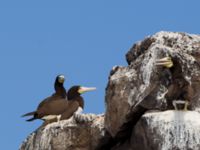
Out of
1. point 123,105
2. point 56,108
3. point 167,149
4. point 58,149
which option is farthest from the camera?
point 56,108

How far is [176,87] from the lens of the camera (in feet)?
55.7

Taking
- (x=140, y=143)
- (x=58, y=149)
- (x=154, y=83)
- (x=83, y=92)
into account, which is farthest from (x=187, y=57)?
(x=83, y=92)

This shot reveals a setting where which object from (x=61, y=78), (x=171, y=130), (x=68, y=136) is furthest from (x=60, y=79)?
(x=171, y=130)

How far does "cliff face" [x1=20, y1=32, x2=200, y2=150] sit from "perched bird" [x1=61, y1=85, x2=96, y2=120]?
8.32ft

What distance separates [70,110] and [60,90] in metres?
0.93

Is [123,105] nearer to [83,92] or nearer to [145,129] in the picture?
[145,129]

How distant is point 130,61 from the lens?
18.3 metres

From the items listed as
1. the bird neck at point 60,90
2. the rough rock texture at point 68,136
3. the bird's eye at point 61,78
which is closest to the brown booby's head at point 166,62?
the rough rock texture at point 68,136

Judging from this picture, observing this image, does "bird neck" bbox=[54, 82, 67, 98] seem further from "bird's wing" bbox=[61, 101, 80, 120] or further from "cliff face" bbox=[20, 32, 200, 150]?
"cliff face" bbox=[20, 32, 200, 150]

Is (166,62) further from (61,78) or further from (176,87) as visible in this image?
(61,78)

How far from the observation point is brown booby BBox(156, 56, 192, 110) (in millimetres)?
16891

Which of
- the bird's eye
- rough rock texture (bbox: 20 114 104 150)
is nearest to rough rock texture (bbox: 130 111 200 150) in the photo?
rough rock texture (bbox: 20 114 104 150)

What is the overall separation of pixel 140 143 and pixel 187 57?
1.79 m

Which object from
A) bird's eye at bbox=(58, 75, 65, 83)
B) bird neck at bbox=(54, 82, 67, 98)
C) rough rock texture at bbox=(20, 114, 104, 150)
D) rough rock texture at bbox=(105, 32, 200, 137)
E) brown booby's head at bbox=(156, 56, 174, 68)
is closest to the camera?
brown booby's head at bbox=(156, 56, 174, 68)
